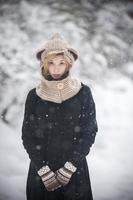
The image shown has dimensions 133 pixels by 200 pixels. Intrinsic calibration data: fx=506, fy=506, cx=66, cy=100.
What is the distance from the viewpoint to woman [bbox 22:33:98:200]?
62.6 inches

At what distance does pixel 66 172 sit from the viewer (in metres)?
1.54

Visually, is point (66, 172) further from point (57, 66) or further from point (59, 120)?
point (57, 66)

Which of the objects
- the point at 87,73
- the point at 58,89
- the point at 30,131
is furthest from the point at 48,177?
the point at 87,73

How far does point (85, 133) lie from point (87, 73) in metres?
0.73

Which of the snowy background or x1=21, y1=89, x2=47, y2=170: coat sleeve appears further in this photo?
the snowy background

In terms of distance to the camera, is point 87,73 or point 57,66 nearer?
point 57,66

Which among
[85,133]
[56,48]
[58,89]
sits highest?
[56,48]

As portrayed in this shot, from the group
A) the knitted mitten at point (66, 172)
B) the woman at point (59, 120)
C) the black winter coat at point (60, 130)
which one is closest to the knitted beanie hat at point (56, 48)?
the woman at point (59, 120)

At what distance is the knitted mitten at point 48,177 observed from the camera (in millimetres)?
1546

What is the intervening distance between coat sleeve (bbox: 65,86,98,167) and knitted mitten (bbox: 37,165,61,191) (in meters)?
0.07

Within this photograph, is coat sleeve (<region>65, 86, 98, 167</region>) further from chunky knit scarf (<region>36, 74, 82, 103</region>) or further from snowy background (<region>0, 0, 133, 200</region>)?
snowy background (<region>0, 0, 133, 200</region>)

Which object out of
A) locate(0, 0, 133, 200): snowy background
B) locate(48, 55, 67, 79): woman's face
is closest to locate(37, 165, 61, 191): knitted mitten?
locate(48, 55, 67, 79): woman's face

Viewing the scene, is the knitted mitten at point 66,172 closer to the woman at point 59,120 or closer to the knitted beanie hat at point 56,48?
the woman at point 59,120

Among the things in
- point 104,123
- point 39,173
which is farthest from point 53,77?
point 104,123
